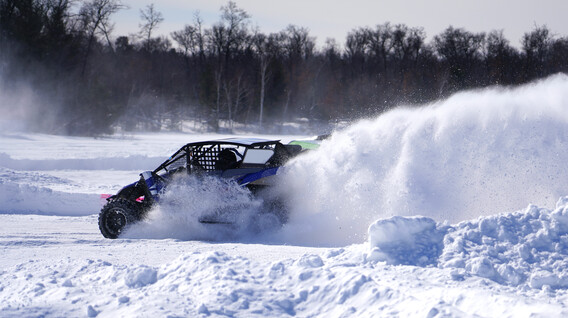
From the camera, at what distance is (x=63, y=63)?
4634 cm

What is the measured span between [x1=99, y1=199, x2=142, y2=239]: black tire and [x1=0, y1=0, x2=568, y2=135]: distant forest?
1347 inches

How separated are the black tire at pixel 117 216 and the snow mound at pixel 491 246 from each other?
14.8 ft

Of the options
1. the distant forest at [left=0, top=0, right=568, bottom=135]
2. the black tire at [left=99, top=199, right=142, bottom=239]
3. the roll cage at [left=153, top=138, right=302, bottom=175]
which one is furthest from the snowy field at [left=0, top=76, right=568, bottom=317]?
the distant forest at [left=0, top=0, right=568, bottom=135]

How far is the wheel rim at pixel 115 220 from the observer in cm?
931

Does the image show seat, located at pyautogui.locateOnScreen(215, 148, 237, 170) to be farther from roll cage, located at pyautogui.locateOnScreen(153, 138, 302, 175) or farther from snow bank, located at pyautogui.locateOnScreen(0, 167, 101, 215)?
Result: snow bank, located at pyautogui.locateOnScreen(0, 167, 101, 215)

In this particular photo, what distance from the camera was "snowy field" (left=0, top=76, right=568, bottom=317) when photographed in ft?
16.5

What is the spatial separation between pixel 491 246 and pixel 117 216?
5.87 m

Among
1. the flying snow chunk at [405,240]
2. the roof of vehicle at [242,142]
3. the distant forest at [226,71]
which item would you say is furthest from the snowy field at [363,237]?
the distant forest at [226,71]

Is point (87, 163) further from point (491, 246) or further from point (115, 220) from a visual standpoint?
point (491, 246)

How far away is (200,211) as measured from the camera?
8898 mm

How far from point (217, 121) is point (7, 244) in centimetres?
4479

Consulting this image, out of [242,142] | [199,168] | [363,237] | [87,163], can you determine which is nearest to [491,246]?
[363,237]

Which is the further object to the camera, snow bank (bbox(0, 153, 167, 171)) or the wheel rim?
snow bank (bbox(0, 153, 167, 171))

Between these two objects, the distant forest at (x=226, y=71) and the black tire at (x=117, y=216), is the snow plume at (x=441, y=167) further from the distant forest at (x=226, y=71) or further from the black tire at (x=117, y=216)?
the distant forest at (x=226, y=71)
